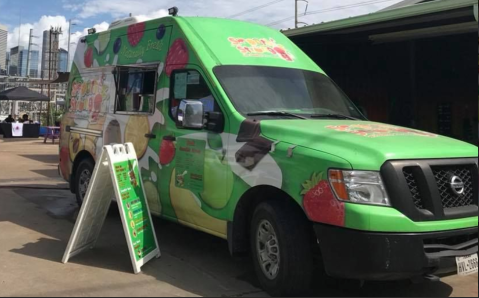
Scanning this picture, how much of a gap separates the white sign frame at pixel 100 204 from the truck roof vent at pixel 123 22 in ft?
7.41

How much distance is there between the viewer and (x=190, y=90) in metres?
5.25

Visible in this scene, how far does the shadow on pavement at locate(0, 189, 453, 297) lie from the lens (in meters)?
4.36

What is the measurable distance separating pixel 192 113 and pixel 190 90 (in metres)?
0.64

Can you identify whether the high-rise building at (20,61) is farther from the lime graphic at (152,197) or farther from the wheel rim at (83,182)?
the lime graphic at (152,197)

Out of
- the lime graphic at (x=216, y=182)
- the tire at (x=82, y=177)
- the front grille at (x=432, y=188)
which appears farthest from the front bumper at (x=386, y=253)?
the tire at (x=82, y=177)

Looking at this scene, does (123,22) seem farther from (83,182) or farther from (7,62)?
(7,62)

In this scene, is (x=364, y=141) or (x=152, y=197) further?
(x=152, y=197)

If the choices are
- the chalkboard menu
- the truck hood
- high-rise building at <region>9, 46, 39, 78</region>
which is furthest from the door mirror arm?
high-rise building at <region>9, 46, 39, 78</region>

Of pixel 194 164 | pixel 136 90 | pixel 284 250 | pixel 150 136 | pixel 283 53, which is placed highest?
pixel 283 53

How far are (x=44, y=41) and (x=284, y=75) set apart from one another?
77.6 m

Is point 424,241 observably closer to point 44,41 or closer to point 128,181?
point 128,181

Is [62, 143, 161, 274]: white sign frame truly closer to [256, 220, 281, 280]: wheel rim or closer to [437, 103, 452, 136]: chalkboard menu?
[256, 220, 281, 280]: wheel rim

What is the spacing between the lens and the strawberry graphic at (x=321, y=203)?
3561mm

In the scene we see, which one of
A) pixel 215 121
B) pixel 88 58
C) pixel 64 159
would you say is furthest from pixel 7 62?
pixel 215 121
